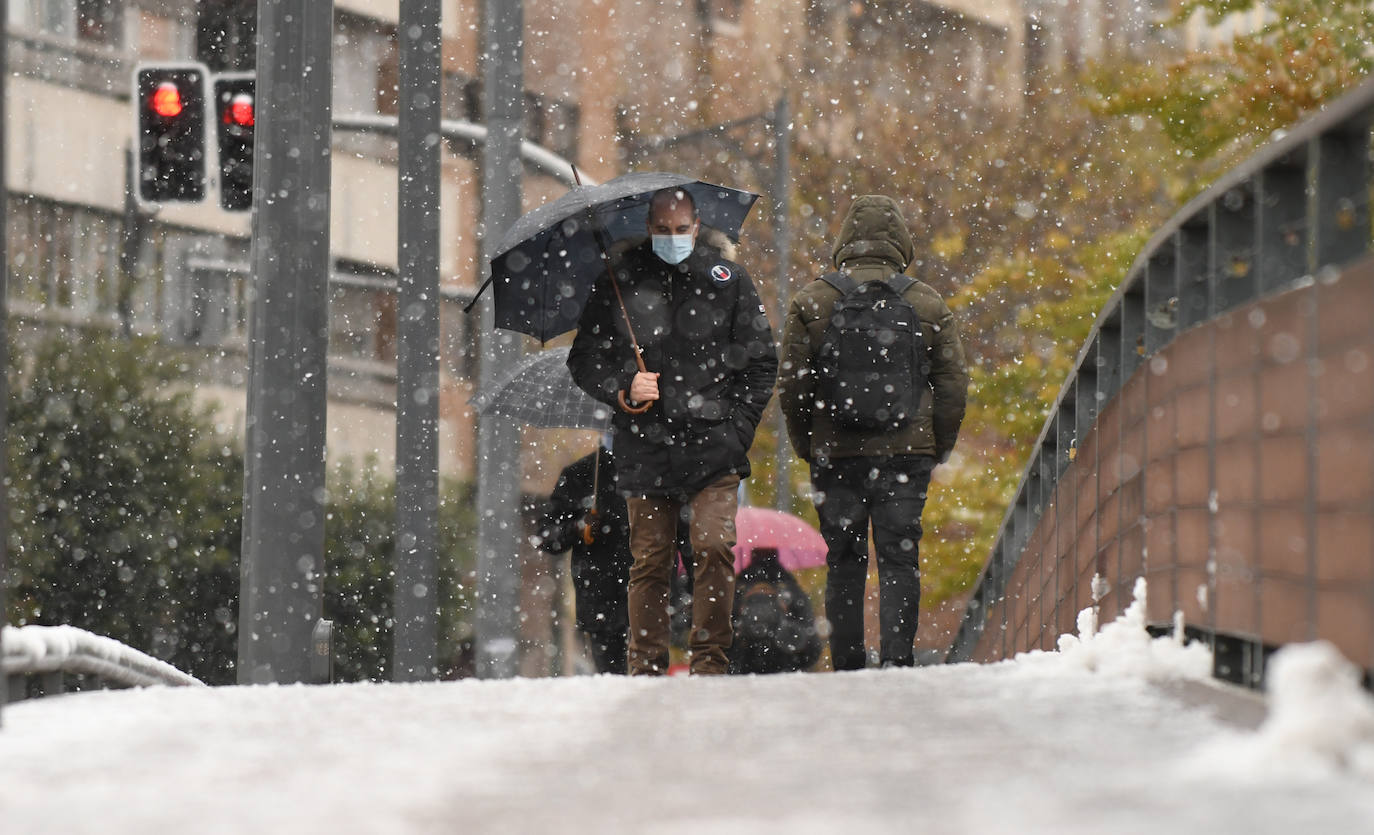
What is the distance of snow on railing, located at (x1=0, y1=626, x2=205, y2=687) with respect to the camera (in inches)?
201

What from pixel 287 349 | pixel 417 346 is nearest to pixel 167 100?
pixel 417 346

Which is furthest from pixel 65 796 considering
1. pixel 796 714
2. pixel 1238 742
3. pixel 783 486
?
pixel 783 486

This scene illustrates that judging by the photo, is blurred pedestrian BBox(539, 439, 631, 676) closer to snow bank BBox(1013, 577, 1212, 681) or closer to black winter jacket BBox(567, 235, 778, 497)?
black winter jacket BBox(567, 235, 778, 497)

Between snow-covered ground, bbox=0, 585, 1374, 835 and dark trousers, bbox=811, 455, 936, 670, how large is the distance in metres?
2.25

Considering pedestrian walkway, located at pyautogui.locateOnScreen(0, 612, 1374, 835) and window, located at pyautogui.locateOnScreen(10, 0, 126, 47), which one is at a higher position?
window, located at pyautogui.locateOnScreen(10, 0, 126, 47)

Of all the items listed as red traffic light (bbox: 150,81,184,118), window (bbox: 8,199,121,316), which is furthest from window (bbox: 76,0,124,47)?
red traffic light (bbox: 150,81,184,118)

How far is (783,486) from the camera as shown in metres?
23.7

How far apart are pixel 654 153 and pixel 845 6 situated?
6.27 meters

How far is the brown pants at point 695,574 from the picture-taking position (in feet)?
23.0

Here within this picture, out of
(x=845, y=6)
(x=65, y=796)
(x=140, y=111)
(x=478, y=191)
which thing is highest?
(x=845, y=6)

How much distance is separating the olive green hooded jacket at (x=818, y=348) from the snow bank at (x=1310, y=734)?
3.90 metres

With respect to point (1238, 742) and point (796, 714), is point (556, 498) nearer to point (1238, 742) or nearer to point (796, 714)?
point (796, 714)

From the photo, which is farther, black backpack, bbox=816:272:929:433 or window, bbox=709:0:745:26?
window, bbox=709:0:745:26

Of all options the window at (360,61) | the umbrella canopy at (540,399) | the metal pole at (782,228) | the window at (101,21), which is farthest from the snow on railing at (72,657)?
the window at (360,61)
